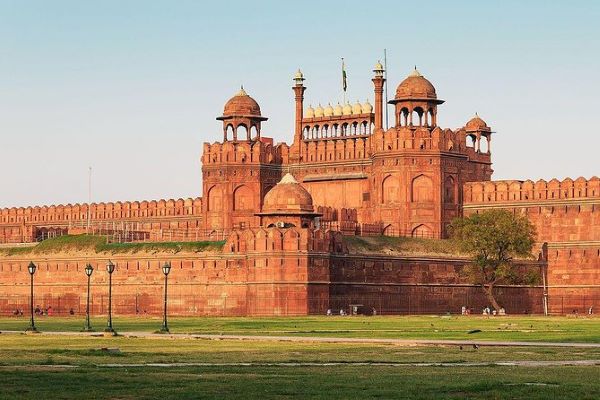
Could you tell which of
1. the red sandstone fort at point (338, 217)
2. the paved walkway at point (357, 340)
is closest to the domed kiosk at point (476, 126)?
the red sandstone fort at point (338, 217)

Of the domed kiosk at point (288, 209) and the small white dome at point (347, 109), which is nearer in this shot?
the domed kiosk at point (288, 209)

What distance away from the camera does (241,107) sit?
400 ft

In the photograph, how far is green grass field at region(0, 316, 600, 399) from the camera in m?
31.7

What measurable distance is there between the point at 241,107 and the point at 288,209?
19.5 metres

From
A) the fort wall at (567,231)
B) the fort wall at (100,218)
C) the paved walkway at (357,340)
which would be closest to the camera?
the paved walkway at (357,340)

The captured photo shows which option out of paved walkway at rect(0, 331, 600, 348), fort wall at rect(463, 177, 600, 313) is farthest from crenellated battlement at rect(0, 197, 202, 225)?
paved walkway at rect(0, 331, 600, 348)

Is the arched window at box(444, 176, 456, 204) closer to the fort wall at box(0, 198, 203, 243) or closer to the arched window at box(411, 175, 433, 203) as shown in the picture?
the arched window at box(411, 175, 433, 203)

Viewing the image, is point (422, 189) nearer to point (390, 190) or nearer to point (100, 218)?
point (390, 190)

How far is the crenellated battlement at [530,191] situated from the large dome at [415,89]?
25.3 ft

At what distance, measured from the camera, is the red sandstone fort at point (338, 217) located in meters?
101

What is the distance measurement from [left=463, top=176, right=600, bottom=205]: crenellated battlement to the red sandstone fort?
0.32ft

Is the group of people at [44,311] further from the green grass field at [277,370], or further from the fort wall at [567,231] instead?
the green grass field at [277,370]

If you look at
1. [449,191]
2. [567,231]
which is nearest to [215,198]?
[449,191]

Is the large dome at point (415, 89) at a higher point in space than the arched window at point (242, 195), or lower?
higher
